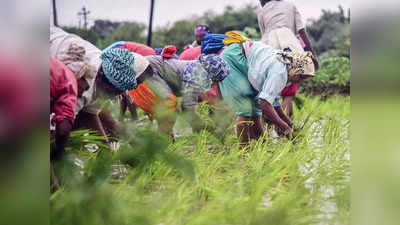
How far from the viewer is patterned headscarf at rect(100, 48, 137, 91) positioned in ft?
8.48

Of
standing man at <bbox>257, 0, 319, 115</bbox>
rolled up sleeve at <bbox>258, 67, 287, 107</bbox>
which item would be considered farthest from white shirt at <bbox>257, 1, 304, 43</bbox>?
rolled up sleeve at <bbox>258, 67, 287, 107</bbox>

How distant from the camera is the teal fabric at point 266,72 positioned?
9.36 ft

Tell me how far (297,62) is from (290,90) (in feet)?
0.58

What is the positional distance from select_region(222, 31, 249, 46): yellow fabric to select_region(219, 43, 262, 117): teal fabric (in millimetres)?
82

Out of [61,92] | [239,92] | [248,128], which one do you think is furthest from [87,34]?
[248,128]

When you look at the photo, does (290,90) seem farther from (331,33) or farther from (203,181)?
(203,181)

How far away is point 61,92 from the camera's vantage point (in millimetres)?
2289

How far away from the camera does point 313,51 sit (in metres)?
3.06

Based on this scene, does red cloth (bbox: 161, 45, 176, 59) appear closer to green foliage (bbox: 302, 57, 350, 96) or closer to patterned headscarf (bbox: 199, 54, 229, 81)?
patterned headscarf (bbox: 199, 54, 229, 81)

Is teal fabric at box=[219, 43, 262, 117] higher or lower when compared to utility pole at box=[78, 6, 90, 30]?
lower

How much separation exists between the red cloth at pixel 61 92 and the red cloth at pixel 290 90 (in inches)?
51.3
